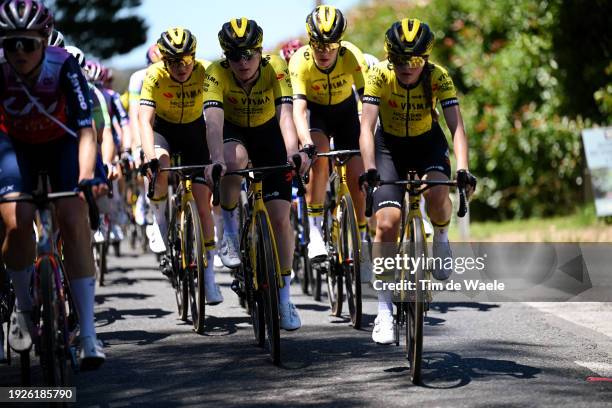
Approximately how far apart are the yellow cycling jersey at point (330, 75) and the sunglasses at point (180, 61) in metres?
1.01

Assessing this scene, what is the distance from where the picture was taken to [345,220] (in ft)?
31.8

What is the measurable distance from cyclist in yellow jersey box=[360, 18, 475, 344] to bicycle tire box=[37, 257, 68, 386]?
2.13m

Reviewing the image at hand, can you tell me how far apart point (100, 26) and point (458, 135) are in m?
55.4

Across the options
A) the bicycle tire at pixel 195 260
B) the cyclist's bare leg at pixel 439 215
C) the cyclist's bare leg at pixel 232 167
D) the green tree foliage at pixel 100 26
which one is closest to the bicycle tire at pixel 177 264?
the bicycle tire at pixel 195 260

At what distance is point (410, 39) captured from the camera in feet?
25.4

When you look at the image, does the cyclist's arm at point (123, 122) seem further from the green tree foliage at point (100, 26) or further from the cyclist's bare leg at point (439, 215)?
the green tree foliage at point (100, 26)

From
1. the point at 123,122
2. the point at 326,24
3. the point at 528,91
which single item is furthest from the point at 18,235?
the point at 528,91

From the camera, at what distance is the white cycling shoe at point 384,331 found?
7.90m

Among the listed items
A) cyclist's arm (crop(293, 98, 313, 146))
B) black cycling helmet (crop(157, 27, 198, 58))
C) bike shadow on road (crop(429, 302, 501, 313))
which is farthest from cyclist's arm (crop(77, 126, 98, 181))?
bike shadow on road (crop(429, 302, 501, 313))

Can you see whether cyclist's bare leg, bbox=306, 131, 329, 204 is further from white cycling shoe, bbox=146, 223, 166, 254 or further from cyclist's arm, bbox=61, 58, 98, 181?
cyclist's arm, bbox=61, 58, 98, 181

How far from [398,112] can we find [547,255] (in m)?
5.51

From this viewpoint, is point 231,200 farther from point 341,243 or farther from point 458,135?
point 458,135

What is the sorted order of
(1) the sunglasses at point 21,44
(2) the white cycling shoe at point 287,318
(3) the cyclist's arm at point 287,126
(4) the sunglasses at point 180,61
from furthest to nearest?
1. (4) the sunglasses at point 180,61
2. (3) the cyclist's arm at point 287,126
3. (2) the white cycling shoe at point 287,318
4. (1) the sunglasses at point 21,44

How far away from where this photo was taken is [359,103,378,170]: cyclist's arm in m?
7.80
